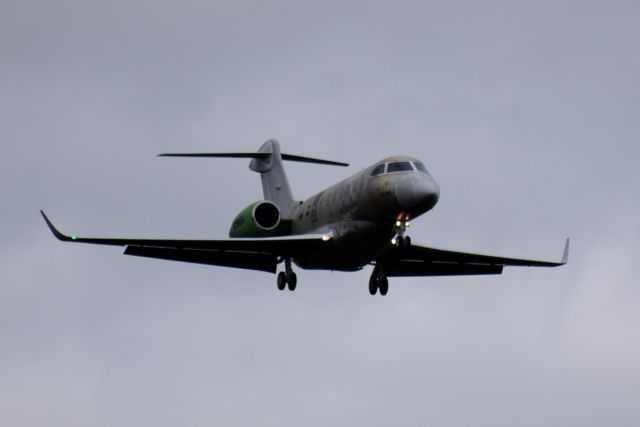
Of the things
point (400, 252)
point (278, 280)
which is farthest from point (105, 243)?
point (400, 252)

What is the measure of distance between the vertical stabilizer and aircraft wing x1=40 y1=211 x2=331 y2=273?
13.0 feet

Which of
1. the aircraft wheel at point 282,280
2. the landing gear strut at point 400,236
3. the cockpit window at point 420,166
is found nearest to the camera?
the landing gear strut at point 400,236

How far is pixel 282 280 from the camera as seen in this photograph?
5150cm

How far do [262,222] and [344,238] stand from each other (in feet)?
17.3

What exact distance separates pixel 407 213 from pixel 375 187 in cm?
124

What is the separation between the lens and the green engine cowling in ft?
173

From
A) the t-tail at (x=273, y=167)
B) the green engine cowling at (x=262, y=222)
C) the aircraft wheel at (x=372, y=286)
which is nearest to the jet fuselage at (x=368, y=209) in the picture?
the aircraft wheel at (x=372, y=286)

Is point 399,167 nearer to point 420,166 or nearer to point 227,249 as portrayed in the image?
point 420,166

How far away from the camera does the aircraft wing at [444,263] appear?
51719mm

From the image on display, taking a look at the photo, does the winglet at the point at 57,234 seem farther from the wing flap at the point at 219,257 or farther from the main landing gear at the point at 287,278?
the main landing gear at the point at 287,278

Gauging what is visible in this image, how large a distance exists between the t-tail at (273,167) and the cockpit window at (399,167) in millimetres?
9617

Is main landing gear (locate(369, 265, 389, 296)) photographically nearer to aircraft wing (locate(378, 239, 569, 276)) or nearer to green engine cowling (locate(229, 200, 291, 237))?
aircraft wing (locate(378, 239, 569, 276))

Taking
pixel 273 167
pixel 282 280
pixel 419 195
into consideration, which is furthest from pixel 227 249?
pixel 419 195

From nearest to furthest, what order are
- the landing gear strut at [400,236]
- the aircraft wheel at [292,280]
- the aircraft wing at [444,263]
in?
the landing gear strut at [400,236] → the aircraft wheel at [292,280] → the aircraft wing at [444,263]
